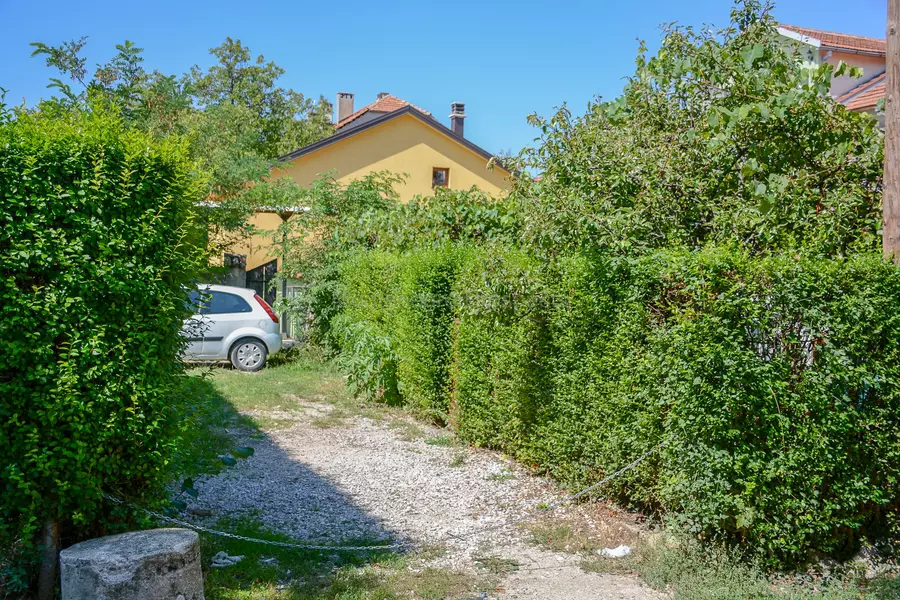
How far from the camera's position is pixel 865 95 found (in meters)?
16.4

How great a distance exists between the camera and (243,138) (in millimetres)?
20797

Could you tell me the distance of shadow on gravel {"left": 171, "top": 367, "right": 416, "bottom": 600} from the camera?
511cm

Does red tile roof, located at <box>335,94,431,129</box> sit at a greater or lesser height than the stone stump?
greater

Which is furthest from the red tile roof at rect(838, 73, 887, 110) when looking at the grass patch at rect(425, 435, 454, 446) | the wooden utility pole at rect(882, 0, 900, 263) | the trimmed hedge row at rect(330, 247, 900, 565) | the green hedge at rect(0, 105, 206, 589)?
the green hedge at rect(0, 105, 206, 589)

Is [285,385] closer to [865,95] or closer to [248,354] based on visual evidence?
[248,354]

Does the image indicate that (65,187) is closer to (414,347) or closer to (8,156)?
(8,156)

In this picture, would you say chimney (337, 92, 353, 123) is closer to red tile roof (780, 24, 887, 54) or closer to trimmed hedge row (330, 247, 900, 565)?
red tile roof (780, 24, 887, 54)

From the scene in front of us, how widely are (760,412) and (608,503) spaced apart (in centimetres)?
205

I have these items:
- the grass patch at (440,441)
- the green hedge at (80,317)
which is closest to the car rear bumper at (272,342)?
the grass patch at (440,441)

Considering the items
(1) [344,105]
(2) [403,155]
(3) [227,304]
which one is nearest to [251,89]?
(1) [344,105]

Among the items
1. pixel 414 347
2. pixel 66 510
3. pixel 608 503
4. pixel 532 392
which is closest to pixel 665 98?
pixel 532 392

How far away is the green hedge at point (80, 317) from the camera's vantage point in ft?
14.1

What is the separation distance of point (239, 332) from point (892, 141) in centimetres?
1167

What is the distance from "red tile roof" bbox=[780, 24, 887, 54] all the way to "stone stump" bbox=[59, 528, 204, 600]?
59.5 feet
